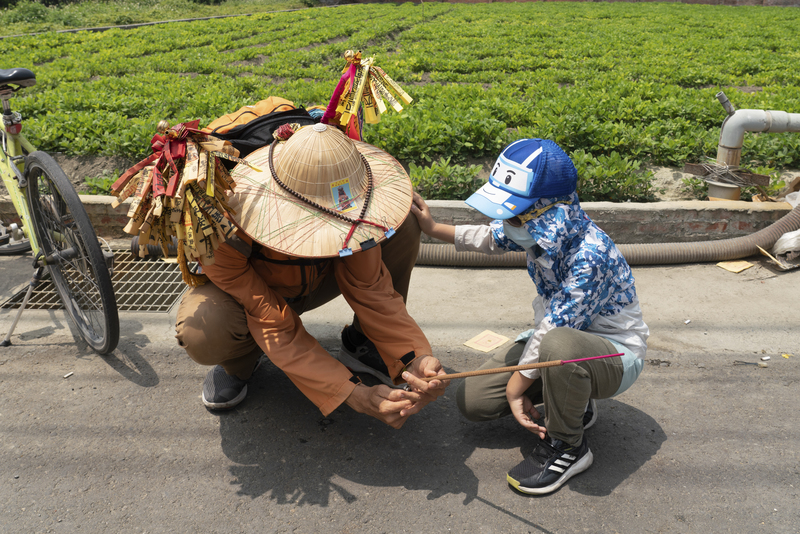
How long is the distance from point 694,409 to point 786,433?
0.38 m

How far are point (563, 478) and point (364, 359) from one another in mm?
1226

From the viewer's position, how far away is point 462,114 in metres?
5.74

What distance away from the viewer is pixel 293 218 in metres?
2.21

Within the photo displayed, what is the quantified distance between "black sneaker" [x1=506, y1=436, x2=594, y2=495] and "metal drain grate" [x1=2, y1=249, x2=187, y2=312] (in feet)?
8.14

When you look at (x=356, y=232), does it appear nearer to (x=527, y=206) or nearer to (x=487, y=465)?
(x=527, y=206)

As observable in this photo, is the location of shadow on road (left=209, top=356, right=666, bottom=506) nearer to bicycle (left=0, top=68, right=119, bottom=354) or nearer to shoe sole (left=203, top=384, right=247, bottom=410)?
shoe sole (left=203, top=384, right=247, bottom=410)

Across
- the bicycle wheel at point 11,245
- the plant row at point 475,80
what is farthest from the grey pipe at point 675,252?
the bicycle wheel at point 11,245

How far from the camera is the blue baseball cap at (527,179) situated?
7.15 feet

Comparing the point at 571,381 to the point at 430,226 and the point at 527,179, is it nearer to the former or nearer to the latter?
the point at 527,179

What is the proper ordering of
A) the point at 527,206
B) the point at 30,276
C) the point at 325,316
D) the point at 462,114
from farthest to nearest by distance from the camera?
the point at 462,114, the point at 30,276, the point at 325,316, the point at 527,206

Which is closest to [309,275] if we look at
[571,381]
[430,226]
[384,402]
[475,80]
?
[430,226]

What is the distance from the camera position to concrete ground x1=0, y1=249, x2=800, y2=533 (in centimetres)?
220

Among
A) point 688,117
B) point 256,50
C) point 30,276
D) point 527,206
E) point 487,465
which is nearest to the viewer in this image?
point 527,206

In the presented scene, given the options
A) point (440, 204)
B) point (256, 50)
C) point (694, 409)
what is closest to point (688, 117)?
point (440, 204)
